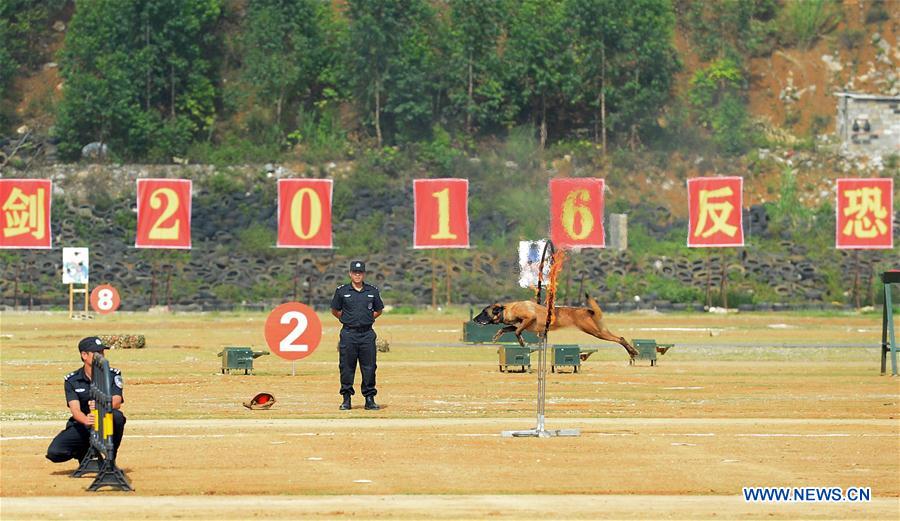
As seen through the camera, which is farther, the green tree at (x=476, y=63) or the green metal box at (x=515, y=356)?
the green tree at (x=476, y=63)

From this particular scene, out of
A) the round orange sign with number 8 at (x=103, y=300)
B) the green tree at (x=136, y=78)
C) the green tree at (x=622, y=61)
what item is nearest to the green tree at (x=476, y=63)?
the green tree at (x=622, y=61)

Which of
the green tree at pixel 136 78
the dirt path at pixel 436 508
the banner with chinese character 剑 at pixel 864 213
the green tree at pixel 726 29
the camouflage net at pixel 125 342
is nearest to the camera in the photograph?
the dirt path at pixel 436 508

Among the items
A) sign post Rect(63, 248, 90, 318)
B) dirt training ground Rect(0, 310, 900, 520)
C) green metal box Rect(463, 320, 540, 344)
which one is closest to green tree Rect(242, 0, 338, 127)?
sign post Rect(63, 248, 90, 318)

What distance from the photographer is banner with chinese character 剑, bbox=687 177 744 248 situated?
3233 inches

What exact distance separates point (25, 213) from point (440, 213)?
776 inches

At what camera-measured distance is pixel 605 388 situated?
36.1 metres

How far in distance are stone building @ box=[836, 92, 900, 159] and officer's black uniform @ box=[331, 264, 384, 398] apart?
7427 cm

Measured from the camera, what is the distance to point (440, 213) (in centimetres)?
8069

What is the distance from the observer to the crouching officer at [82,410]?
19.8 meters

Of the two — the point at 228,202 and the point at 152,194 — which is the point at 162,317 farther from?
the point at 228,202

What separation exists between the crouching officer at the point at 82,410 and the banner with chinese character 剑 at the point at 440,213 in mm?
59078

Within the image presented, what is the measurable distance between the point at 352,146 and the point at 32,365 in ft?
186

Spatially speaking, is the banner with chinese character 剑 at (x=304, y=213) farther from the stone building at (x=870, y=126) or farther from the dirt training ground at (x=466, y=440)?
the stone building at (x=870, y=126)

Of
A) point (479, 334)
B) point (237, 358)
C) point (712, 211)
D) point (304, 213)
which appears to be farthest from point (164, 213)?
point (237, 358)
